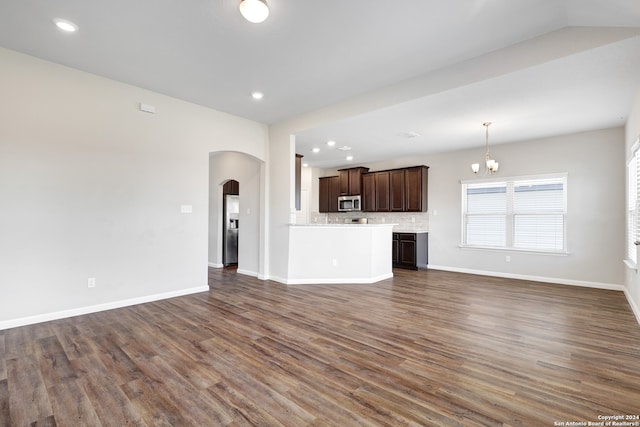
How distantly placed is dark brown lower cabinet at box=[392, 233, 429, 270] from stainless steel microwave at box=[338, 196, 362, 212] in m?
1.45

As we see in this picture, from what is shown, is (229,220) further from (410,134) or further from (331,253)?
(410,134)

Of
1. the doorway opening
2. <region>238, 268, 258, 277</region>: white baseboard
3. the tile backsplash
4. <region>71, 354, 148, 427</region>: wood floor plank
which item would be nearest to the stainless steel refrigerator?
the doorway opening

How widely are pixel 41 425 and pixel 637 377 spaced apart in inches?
158

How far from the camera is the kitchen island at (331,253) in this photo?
5.45 m

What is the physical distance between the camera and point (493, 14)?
8.56ft

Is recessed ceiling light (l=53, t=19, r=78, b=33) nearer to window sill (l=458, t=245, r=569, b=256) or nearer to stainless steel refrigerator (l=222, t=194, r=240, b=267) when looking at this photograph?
stainless steel refrigerator (l=222, t=194, r=240, b=267)

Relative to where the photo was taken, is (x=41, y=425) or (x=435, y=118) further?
(x=435, y=118)

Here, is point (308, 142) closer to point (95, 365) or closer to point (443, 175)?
point (443, 175)

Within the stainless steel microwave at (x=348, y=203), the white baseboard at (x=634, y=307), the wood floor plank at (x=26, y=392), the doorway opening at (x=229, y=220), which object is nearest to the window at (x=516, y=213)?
the white baseboard at (x=634, y=307)

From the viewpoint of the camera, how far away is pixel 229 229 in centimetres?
712

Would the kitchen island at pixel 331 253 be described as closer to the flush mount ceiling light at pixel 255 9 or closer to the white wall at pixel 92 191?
the white wall at pixel 92 191

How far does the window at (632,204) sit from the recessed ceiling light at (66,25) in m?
6.24

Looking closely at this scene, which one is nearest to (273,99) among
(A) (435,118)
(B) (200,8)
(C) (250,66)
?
(C) (250,66)

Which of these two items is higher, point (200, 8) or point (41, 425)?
point (200, 8)
